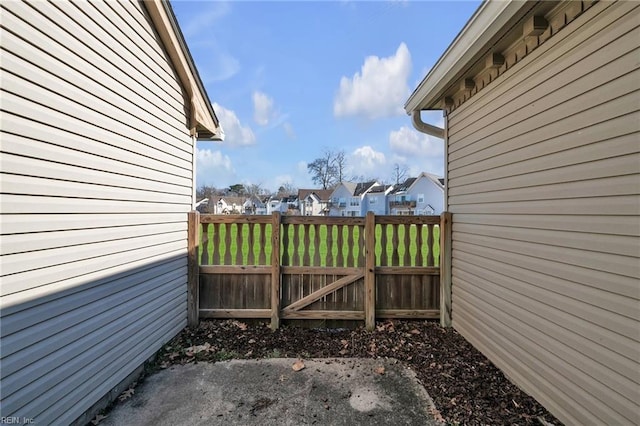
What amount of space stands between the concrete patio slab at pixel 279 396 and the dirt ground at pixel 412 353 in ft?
0.52

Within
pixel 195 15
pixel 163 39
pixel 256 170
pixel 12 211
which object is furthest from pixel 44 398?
pixel 256 170

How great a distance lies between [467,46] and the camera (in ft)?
8.66

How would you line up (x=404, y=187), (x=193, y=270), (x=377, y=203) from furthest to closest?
(x=377, y=203) < (x=404, y=187) < (x=193, y=270)

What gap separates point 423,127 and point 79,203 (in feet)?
13.2

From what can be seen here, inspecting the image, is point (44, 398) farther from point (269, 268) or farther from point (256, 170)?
point (256, 170)

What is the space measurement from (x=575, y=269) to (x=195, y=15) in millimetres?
5422

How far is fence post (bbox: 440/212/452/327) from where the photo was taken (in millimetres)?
3795

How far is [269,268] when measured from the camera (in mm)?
3783

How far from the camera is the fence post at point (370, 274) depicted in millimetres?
3756

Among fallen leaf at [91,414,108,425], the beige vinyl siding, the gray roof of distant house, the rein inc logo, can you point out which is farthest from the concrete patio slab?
the gray roof of distant house

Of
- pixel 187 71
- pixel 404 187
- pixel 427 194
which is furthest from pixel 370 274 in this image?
pixel 404 187

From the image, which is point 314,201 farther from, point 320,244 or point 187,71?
point 187,71

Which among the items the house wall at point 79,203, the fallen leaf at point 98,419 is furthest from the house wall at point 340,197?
the fallen leaf at point 98,419

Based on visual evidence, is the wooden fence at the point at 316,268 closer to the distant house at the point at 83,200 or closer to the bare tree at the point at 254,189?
the distant house at the point at 83,200
